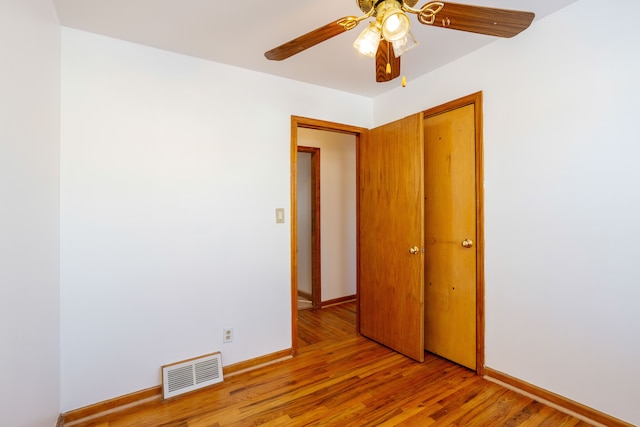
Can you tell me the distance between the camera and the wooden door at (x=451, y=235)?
7.32 feet

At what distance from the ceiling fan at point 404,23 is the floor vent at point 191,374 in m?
2.10

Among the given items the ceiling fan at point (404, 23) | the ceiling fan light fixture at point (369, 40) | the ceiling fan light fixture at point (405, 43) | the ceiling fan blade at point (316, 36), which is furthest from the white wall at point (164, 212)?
the ceiling fan light fixture at point (405, 43)

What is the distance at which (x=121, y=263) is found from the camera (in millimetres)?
1915

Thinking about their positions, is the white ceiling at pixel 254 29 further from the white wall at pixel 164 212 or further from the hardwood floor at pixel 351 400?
the hardwood floor at pixel 351 400

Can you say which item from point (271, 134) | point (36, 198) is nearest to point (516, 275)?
point (271, 134)

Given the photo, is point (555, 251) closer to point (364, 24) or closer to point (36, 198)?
point (364, 24)

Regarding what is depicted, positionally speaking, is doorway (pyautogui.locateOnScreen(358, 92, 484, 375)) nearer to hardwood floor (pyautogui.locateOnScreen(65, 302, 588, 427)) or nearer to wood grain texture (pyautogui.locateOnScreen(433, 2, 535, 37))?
hardwood floor (pyautogui.locateOnScreen(65, 302, 588, 427))

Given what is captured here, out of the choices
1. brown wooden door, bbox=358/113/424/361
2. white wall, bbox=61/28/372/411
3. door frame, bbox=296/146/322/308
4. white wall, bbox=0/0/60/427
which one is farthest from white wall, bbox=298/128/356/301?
white wall, bbox=0/0/60/427

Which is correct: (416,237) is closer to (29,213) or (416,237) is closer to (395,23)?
(395,23)

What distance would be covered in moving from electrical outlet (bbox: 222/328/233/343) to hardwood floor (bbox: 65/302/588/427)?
10.4 inches

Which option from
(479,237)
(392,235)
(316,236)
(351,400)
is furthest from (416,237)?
(316,236)

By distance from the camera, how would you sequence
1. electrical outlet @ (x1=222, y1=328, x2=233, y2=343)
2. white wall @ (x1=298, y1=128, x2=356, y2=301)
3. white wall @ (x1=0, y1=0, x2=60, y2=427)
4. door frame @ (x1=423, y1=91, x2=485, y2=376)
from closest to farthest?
white wall @ (x1=0, y1=0, x2=60, y2=427) → door frame @ (x1=423, y1=91, x2=485, y2=376) → electrical outlet @ (x1=222, y1=328, x2=233, y2=343) → white wall @ (x1=298, y1=128, x2=356, y2=301)

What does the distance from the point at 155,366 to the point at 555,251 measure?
266 cm

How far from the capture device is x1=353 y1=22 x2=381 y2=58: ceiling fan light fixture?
3.94 feet
